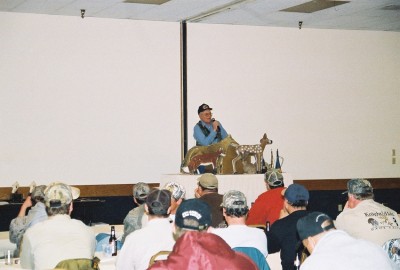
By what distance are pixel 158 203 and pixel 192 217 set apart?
3.93 feet

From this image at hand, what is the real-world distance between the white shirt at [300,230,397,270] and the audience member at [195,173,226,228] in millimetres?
3040

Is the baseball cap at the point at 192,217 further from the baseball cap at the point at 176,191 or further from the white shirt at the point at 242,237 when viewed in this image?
the baseball cap at the point at 176,191

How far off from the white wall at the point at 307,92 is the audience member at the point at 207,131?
3.80 feet

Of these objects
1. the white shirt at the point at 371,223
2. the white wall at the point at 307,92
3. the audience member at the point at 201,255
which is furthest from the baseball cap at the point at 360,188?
the white wall at the point at 307,92

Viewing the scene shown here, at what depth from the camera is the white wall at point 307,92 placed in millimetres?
12422

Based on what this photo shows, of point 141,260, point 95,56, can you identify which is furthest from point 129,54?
point 141,260

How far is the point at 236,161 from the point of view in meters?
10.5

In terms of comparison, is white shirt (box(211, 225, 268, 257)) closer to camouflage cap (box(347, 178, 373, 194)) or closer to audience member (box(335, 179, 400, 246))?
audience member (box(335, 179, 400, 246))

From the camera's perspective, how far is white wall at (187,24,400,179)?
489 inches

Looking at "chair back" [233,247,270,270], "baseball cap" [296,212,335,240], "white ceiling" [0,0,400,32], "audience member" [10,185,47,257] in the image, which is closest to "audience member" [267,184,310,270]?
"chair back" [233,247,270,270]

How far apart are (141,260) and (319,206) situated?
915cm

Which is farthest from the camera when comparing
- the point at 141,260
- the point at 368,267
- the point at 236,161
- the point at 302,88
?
the point at 302,88

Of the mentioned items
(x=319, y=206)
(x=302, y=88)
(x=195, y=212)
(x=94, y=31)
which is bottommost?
(x=319, y=206)

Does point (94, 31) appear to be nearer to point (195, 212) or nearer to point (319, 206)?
point (319, 206)
